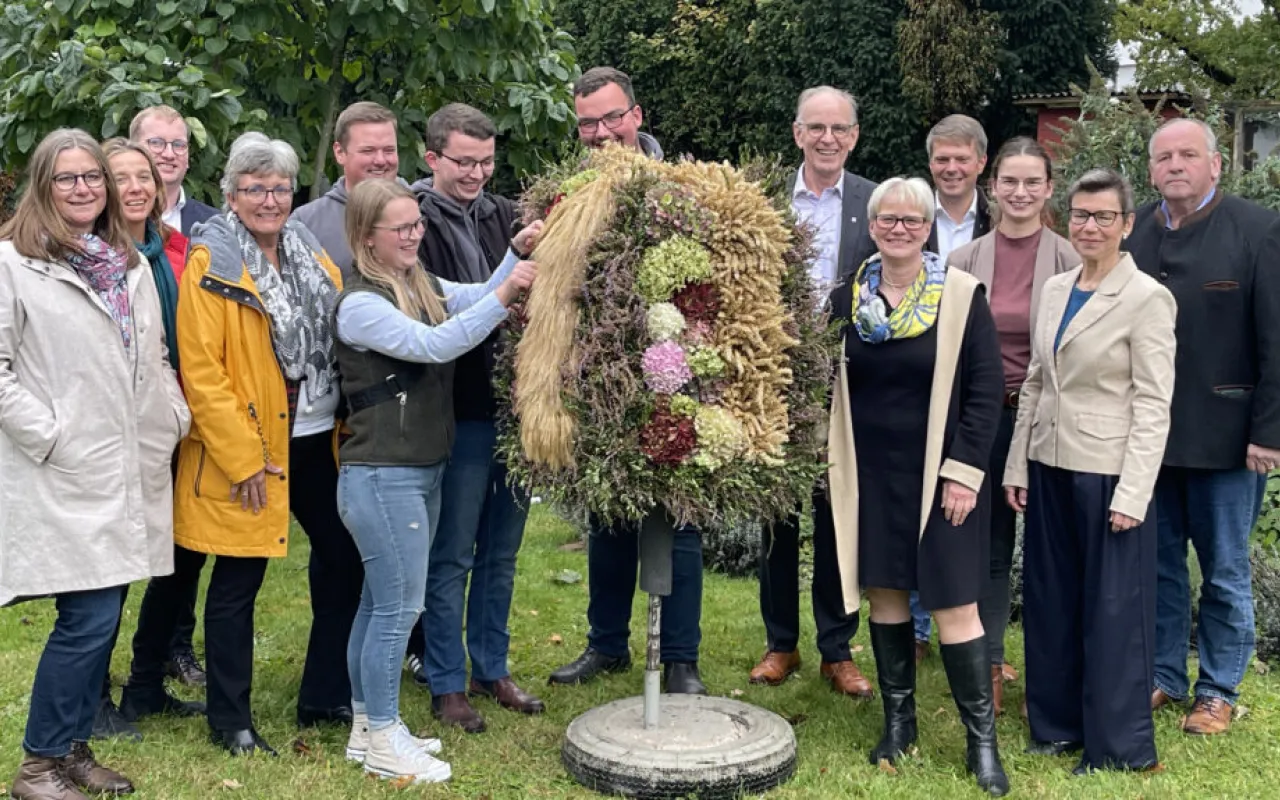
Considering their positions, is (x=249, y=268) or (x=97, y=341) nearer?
(x=97, y=341)

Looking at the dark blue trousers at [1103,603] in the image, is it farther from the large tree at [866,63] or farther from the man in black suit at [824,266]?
the large tree at [866,63]

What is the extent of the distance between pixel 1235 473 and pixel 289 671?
4.52m

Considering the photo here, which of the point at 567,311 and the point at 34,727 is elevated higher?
the point at 567,311

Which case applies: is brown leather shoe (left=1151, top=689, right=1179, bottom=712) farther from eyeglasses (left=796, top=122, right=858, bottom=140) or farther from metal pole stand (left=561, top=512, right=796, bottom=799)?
eyeglasses (left=796, top=122, right=858, bottom=140)

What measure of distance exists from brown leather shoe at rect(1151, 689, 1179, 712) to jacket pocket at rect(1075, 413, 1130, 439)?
152 cm

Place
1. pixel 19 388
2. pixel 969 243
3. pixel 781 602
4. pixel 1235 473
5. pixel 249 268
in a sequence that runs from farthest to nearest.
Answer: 1. pixel 781 602
2. pixel 969 243
3. pixel 1235 473
4. pixel 249 268
5. pixel 19 388

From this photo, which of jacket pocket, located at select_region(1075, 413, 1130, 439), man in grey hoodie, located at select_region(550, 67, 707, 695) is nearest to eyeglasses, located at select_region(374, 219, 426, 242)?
man in grey hoodie, located at select_region(550, 67, 707, 695)

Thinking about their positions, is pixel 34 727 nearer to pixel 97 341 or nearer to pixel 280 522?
pixel 280 522

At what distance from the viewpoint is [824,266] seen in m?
5.38

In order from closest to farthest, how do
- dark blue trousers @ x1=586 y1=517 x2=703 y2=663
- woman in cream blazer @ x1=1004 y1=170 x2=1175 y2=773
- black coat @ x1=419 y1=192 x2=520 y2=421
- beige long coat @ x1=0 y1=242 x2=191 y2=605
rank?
1. beige long coat @ x1=0 y1=242 x2=191 y2=605
2. woman in cream blazer @ x1=1004 y1=170 x2=1175 y2=773
3. black coat @ x1=419 y1=192 x2=520 y2=421
4. dark blue trousers @ x1=586 y1=517 x2=703 y2=663

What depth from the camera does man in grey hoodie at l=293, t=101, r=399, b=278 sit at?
17.5 ft

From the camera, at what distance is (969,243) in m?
5.46

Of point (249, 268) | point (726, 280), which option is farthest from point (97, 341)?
point (726, 280)

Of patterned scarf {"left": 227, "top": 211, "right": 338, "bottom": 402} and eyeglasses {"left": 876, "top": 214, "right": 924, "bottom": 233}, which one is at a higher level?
eyeglasses {"left": 876, "top": 214, "right": 924, "bottom": 233}
